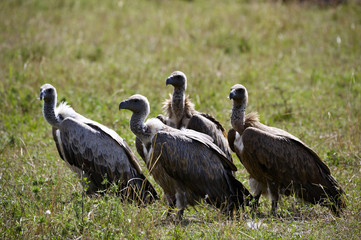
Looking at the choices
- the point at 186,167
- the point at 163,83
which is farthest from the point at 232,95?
the point at 163,83

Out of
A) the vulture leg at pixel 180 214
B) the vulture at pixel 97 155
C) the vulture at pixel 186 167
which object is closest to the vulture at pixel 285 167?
the vulture at pixel 186 167

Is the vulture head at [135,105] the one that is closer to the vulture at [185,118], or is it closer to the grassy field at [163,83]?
the vulture at [185,118]

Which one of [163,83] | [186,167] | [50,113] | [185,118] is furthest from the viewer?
[163,83]

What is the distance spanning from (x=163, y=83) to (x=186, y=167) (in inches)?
178

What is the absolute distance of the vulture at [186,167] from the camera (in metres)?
5.44

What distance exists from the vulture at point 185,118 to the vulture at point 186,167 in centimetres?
62

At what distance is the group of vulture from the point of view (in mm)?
5492

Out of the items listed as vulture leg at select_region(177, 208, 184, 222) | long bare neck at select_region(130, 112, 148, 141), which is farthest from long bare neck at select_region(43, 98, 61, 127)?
vulture leg at select_region(177, 208, 184, 222)

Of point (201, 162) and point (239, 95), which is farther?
point (239, 95)

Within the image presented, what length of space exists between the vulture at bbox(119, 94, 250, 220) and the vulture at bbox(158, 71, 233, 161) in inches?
24.3

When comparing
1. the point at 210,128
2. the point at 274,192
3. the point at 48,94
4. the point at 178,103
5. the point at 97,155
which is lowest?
the point at 274,192

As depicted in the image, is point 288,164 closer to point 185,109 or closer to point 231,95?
point 231,95

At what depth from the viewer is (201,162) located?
18.2 ft

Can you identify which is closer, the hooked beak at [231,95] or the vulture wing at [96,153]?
the hooked beak at [231,95]
